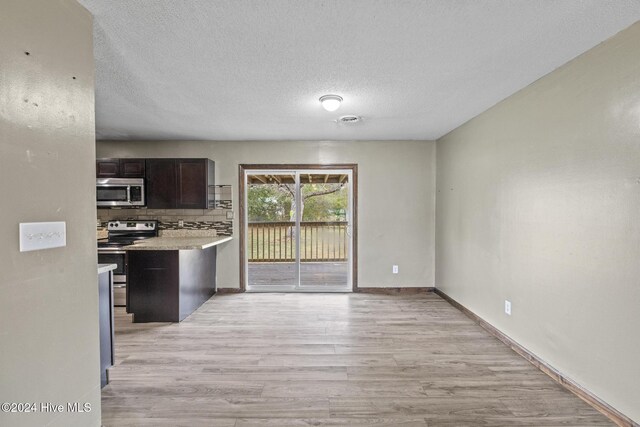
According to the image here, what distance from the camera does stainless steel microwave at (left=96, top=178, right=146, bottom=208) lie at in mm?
4238

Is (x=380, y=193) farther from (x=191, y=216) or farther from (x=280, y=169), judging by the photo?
(x=191, y=216)

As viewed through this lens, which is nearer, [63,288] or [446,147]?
[63,288]

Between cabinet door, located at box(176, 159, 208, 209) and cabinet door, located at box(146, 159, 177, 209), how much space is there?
88 mm

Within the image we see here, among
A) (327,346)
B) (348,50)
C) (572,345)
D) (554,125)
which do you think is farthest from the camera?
(327,346)

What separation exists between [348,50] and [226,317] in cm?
308

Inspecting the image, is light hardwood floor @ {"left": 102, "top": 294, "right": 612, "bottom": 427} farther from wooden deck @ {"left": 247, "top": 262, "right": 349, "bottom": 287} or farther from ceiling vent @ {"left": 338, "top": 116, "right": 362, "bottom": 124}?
ceiling vent @ {"left": 338, "top": 116, "right": 362, "bottom": 124}

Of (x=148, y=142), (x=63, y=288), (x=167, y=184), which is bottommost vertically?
(x=63, y=288)

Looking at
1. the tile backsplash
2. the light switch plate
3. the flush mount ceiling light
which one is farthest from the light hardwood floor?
the flush mount ceiling light

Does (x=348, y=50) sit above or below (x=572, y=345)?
above

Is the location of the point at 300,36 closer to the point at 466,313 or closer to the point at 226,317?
the point at 226,317

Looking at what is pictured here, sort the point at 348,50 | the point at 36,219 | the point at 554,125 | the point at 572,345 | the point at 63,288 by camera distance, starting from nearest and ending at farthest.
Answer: the point at 36,219 → the point at 63,288 → the point at 348,50 → the point at 572,345 → the point at 554,125

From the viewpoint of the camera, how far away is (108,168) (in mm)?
4316

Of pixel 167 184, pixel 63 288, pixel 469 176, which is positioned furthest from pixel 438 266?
pixel 63 288

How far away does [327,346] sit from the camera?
2889mm
